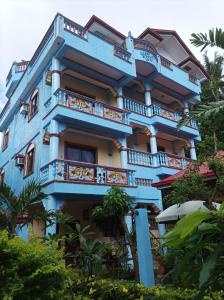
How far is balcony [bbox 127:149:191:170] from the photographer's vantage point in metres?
14.6

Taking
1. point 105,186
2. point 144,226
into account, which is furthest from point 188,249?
point 105,186

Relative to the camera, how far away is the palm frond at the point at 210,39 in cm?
614

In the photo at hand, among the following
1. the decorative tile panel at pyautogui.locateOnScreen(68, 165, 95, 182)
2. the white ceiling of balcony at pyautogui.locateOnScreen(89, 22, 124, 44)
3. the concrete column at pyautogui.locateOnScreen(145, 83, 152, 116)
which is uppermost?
the white ceiling of balcony at pyautogui.locateOnScreen(89, 22, 124, 44)

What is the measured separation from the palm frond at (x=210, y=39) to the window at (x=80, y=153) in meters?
8.39

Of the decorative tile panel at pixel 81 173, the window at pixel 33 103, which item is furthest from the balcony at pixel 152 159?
the window at pixel 33 103

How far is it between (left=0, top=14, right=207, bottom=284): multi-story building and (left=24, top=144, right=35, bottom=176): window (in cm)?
5

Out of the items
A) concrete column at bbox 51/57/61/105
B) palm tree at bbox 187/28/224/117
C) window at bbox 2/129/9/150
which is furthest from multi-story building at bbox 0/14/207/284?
palm tree at bbox 187/28/224/117

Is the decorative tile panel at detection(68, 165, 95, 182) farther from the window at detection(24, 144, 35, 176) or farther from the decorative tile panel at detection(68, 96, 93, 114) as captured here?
the window at detection(24, 144, 35, 176)

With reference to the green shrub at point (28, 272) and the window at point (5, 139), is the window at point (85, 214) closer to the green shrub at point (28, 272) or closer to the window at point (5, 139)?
the window at point (5, 139)

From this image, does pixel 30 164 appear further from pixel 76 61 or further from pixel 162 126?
pixel 162 126

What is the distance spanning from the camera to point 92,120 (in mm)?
12672

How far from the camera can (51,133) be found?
11680mm

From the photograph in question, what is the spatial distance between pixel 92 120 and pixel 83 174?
269cm

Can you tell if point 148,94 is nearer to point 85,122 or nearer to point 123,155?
point 123,155
